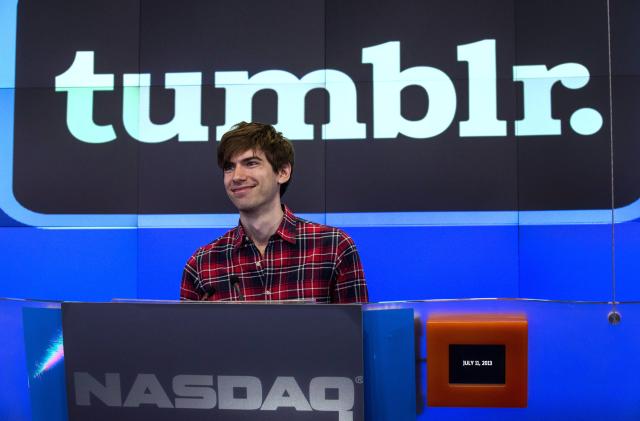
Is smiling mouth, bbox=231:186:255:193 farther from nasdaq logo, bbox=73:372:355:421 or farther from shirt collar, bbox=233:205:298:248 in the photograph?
nasdaq logo, bbox=73:372:355:421

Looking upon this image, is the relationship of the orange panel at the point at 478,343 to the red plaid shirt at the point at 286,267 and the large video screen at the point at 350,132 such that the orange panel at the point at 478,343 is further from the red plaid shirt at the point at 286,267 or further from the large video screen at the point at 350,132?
the large video screen at the point at 350,132

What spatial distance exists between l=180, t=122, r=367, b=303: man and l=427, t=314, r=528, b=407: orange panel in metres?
0.71

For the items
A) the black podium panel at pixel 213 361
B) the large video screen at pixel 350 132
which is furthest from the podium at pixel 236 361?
the large video screen at pixel 350 132

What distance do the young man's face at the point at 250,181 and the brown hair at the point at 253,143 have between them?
0.04 feet

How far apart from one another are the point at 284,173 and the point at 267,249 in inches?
8.1

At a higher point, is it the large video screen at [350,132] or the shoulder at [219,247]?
the large video screen at [350,132]

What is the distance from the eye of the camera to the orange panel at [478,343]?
108cm

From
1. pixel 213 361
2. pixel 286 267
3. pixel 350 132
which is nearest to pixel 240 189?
pixel 286 267

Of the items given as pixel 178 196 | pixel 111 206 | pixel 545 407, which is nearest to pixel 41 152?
pixel 111 206

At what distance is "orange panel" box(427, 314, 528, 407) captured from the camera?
1.08 metres

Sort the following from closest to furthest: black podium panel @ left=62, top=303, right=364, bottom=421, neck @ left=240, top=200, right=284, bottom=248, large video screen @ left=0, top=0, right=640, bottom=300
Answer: black podium panel @ left=62, top=303, right=364, bottom=421 → neck @ left=240, top=200, right=284, bottom=248 → large video screen @ left=0, top=0, right=640, bottom=300

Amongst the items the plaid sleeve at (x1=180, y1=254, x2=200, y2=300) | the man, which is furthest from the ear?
the plaid sleeve at (x1=180, y1=254, x2=200, y2=300)

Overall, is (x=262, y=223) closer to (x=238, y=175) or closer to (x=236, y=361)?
(x=238, y=175)

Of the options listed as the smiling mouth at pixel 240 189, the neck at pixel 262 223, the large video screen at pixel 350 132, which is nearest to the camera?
the smiling mouth at pixel 240 189
